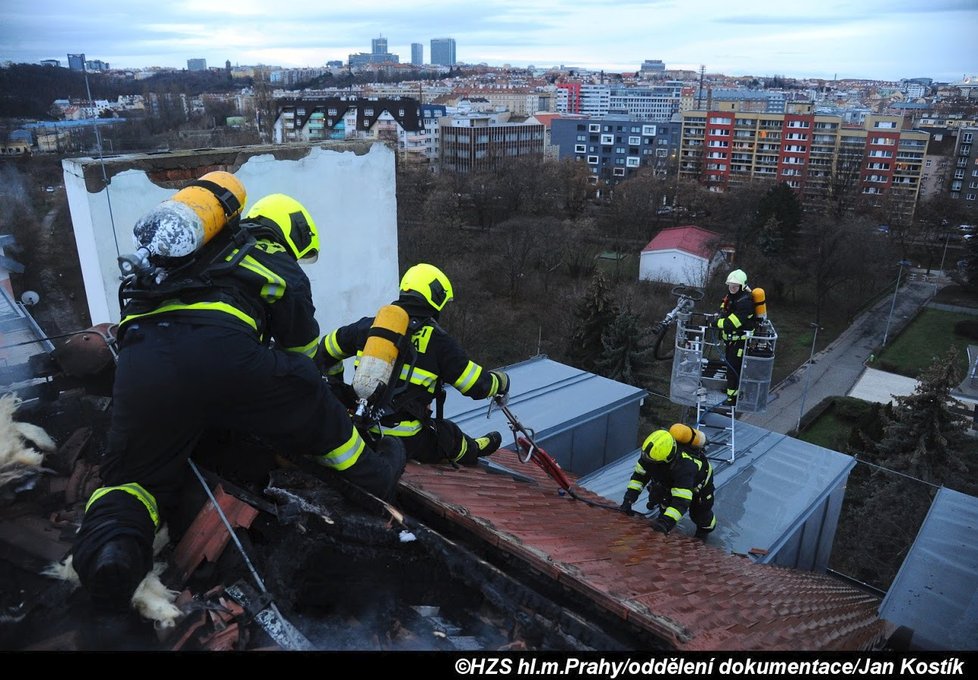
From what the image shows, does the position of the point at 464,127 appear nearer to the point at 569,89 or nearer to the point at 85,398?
the point at 85,398

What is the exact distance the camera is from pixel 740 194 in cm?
4859

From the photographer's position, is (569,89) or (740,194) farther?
(569,89)

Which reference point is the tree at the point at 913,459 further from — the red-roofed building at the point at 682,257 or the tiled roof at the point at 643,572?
the red-roofed building at the point at 682,257

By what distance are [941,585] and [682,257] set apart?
35.4 meters

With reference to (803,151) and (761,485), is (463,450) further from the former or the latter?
(803,151)

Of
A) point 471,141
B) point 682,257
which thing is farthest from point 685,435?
point 471,141

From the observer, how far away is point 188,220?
2.59 meters

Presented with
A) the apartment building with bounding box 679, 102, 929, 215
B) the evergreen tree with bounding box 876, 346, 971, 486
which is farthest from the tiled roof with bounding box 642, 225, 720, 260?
the evergreen tree with bounding box 876, 346, 971, 486

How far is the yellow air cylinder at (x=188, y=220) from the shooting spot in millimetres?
2533

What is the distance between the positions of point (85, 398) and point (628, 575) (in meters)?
3.11

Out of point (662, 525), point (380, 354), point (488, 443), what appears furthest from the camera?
point (662, 525)

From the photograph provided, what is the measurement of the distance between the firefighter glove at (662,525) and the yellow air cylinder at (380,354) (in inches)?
123

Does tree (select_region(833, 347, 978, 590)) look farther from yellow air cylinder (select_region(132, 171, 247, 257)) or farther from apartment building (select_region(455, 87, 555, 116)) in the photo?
apartment building (select_region(455, 87, 555, 116))
